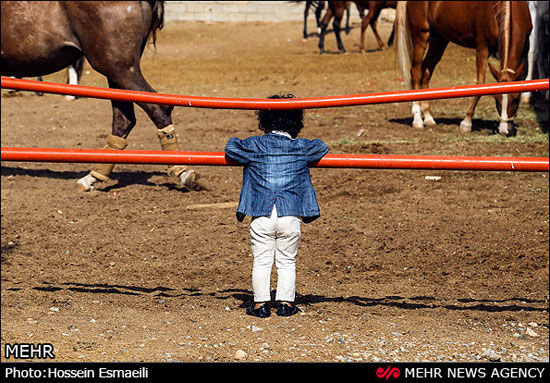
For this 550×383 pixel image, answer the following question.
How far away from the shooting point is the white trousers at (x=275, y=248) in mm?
3520

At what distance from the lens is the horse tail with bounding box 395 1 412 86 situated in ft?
32.0

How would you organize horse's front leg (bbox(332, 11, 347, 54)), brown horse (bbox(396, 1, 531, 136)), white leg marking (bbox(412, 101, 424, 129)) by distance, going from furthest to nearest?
1. horse's front leg (bbox(332, 11, 347, 54))
2. white leg marking (bbox(412, 101, 424, 129))
3. brown horse (bbox(396, 1, 531, 136))

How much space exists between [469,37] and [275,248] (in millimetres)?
6141

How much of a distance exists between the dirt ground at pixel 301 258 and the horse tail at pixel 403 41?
102 centimetres

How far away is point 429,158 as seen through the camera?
3.22 meters

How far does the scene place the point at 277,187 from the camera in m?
3.50

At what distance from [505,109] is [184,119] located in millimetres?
4028

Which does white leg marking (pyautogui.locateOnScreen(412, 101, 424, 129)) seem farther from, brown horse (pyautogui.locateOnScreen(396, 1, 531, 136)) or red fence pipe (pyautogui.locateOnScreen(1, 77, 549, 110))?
red fence pipe (pyautogui.locateOnScreen(1, 77, 549, 110))

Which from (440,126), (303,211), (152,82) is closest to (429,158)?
(303,211)

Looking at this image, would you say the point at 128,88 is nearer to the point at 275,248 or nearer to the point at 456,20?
the point at 275,248

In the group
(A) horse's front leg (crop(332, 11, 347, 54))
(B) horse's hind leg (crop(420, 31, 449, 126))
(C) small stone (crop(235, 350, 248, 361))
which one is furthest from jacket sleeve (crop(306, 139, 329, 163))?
(A) horse's front leg (crop(332, 11, 347, 54))

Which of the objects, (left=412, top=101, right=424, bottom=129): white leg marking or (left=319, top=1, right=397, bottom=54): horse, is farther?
(left=319, top=1, right=397, bottom=54): horse
